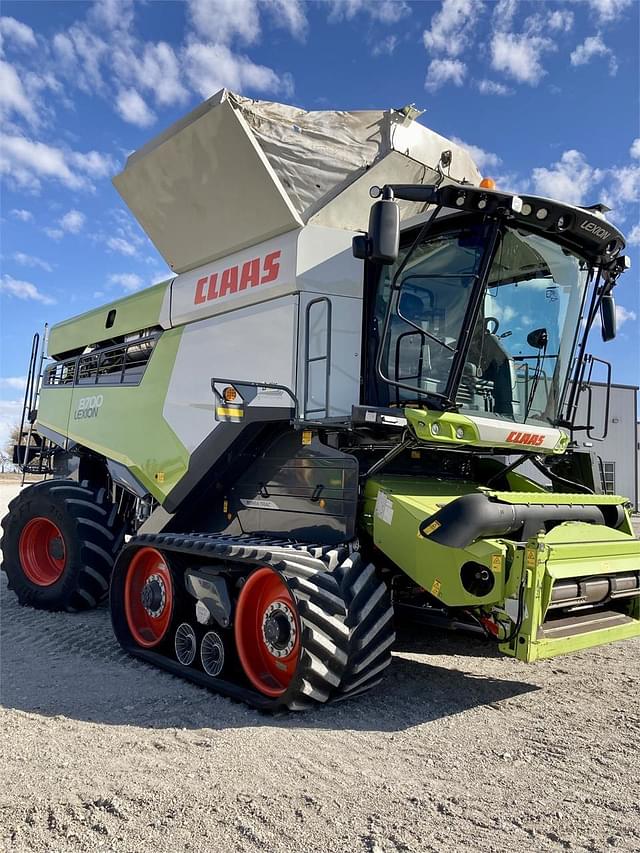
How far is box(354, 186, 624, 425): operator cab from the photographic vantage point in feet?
14.4

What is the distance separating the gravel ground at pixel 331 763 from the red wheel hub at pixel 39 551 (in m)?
2.23

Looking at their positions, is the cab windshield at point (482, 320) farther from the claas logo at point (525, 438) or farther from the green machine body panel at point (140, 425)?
the green machine body panel at point (140, 425)

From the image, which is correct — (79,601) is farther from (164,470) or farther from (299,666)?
(299,666)

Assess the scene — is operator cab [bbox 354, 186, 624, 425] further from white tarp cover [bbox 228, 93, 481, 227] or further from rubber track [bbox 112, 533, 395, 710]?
rubber track [bbox 112, 533, 395, 710]

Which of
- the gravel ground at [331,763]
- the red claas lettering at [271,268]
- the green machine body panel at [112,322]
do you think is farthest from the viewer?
the green machine body panel at [112,322]

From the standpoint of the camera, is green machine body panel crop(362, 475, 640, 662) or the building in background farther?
the building in background

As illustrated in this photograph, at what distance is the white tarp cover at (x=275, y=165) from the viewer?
514 centimetres

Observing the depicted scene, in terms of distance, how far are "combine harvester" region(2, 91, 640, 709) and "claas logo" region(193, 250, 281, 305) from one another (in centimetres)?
2

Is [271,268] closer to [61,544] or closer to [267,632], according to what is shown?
[267,632]

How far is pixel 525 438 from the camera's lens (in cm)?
470

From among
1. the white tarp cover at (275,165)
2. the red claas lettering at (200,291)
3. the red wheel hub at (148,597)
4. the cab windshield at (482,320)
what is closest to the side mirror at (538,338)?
the cab windshield at (482,320)

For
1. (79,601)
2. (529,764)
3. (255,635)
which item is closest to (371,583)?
(255,635)

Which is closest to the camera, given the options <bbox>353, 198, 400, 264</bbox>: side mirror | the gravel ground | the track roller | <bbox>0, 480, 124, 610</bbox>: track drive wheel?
the gravel ground

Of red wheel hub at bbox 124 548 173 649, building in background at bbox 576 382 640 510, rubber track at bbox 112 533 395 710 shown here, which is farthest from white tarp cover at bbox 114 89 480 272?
building in background at bbox 576 382 640 510
